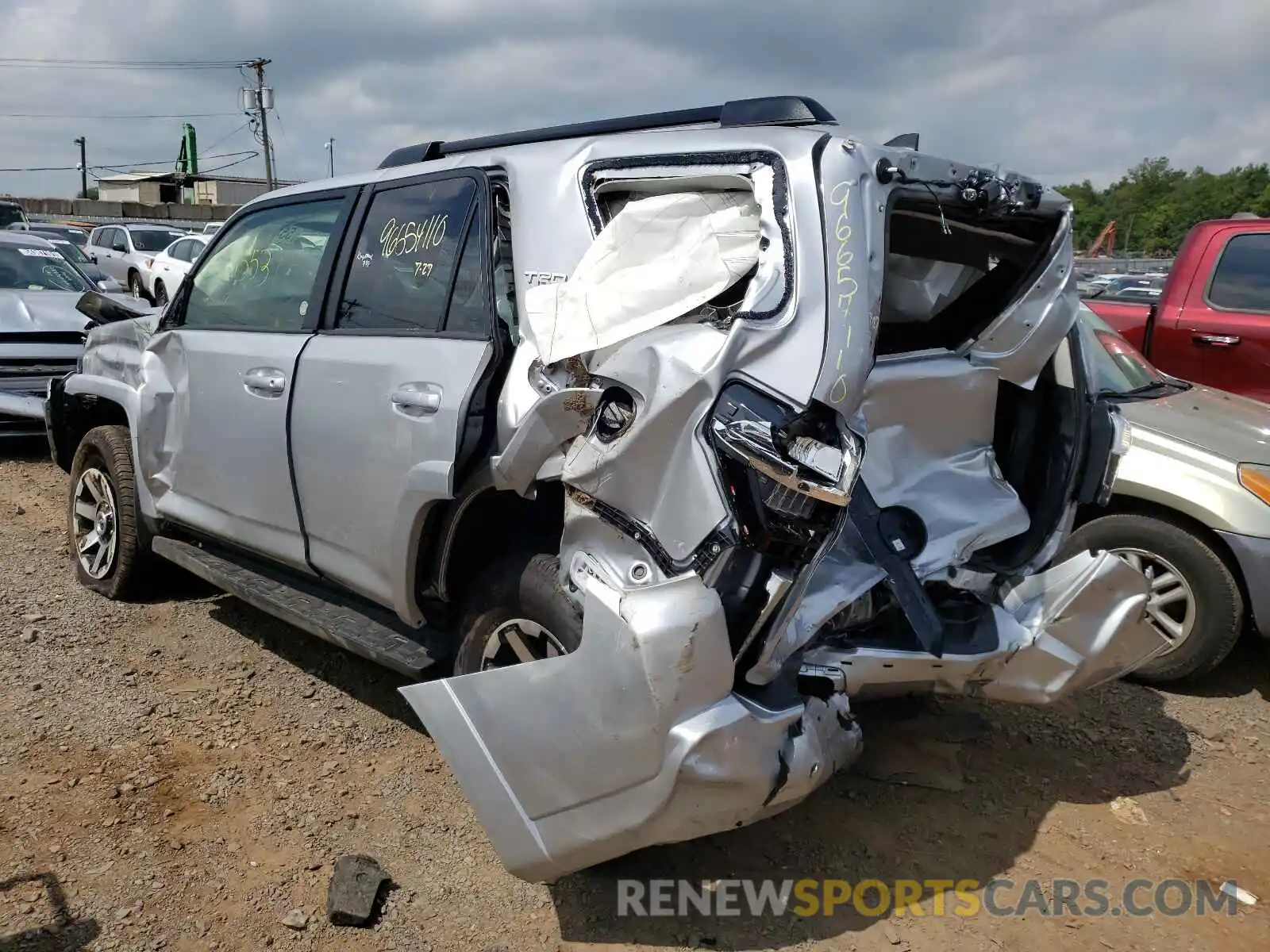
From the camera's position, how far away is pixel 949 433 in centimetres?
316

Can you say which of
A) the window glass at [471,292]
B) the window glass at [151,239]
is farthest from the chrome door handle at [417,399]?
the window glass at [151,239]

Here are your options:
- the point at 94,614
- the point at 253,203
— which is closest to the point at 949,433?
the point at 253,203

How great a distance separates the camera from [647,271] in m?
2.58

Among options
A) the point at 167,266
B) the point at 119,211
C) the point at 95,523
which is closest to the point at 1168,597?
the point at 95,523

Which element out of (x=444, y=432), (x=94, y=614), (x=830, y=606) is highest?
(x=444, y=432)

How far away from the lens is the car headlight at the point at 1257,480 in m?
4.23

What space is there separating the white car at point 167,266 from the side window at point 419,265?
600 inches

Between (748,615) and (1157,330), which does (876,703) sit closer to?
(748,615)

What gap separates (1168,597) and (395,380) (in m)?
3.36

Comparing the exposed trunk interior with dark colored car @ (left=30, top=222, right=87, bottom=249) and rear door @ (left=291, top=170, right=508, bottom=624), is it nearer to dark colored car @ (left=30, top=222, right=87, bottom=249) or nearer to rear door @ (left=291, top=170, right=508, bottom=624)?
rear door @ (left=291, top=170, right=508, bottom=624)

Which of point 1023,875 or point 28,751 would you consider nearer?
point 1023,875

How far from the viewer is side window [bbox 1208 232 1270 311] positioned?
6379mm

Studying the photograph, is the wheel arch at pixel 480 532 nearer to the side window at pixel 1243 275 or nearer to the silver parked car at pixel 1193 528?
the silver parked car at pixel 1193 528

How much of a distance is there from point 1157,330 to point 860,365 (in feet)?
17.0
